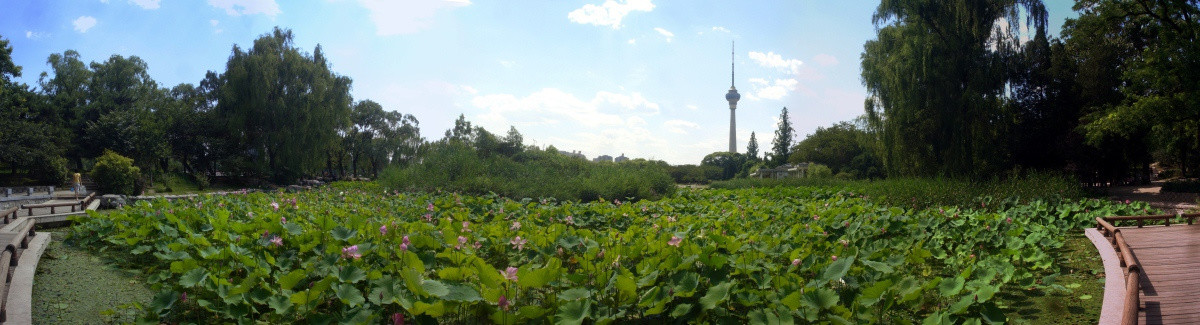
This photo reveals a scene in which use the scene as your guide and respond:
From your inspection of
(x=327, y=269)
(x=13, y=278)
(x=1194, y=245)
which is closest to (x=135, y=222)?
(x=13, y=278)

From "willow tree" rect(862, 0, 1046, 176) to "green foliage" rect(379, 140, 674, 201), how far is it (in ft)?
21.7

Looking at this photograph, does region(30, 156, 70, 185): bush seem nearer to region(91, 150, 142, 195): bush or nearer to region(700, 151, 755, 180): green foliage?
region(91, 150, 142, 195): bush

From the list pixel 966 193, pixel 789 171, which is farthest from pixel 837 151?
pixel 966 193

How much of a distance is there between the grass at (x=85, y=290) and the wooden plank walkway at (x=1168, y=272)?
501 cm

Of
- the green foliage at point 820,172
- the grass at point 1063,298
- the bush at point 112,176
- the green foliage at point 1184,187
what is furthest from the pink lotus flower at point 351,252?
the green foliage at point 820,172

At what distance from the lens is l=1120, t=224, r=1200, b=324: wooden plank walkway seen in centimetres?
316

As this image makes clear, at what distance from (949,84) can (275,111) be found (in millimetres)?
24173

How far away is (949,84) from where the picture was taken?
14.8 metres

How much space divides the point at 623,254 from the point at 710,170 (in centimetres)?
4954

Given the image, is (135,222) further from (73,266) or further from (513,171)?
(513,171)

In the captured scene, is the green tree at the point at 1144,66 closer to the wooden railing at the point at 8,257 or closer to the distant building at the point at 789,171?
the distant building at the point at 789,171

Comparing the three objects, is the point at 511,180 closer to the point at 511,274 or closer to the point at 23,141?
the point at 511,274

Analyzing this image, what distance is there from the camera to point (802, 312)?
2.40 metres

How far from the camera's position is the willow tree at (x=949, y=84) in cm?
1471
